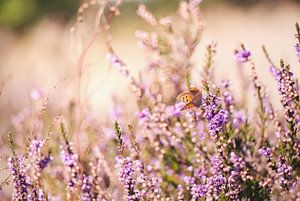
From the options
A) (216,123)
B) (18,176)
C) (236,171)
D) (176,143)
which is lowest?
(176,143)

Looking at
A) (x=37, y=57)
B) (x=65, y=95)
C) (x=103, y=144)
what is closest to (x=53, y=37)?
(x=37, y=57)

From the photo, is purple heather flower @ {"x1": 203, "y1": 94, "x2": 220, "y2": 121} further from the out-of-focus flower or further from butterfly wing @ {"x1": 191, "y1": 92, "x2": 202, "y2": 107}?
the out-of-focus flower

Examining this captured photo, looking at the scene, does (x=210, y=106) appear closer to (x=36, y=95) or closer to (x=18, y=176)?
(x=18, y=176)

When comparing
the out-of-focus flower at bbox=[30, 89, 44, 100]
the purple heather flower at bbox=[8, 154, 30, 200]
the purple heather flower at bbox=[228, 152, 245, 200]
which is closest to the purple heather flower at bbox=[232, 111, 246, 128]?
the purple heather flower at bbox=[228, 152, 245, 200]

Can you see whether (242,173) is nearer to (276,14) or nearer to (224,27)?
(224,27)

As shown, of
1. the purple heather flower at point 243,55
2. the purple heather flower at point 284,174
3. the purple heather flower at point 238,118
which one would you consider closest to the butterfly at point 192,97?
the purple heather flower at point 284,174

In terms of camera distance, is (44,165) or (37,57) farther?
(37,57)

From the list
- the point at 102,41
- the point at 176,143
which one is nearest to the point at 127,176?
the point at 176,143
